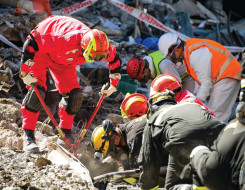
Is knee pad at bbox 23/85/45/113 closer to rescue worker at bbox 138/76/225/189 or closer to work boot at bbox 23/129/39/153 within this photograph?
work boot at bbox 23/129/39/153

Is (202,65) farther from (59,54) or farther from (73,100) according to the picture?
(59,54)

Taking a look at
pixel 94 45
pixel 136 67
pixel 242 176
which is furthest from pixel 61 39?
pixel 242 176

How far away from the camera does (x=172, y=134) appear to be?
10.8ft

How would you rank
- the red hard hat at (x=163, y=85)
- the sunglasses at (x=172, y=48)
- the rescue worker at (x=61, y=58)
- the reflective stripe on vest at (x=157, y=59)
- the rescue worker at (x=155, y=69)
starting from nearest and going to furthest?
the red hard hat at (x=163, y=85)
the rescue worker at (x=61, y=58)
the sunglasses at (x=172, y=48)
the rescue worker at (x=155, y=69)
the reflective stripe on vest at (x=157, y=59)

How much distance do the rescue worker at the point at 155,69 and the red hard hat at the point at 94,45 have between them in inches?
52.4

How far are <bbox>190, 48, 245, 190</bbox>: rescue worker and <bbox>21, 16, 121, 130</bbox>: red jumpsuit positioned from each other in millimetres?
2601

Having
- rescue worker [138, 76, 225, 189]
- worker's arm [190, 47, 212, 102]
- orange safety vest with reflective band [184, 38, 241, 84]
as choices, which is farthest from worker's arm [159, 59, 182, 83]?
rescue worker [138, 76, 225, 189]

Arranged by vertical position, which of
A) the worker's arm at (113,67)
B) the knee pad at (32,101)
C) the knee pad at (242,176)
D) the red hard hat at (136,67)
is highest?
the knee pad at (242,176)

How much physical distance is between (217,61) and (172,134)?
242 centimetres

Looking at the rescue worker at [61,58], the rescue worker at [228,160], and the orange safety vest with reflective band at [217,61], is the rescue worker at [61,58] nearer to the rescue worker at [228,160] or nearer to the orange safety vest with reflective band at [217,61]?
the orange safety vest with reflective band at [217,61]

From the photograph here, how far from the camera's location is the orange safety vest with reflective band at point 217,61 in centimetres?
537

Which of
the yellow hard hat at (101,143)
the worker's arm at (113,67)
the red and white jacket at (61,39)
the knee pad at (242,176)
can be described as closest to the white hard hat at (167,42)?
the worker's arm at (113,67)

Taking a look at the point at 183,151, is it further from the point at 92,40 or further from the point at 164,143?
the point at 92,40

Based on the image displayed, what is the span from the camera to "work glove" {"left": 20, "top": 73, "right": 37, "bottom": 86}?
4723 mm
